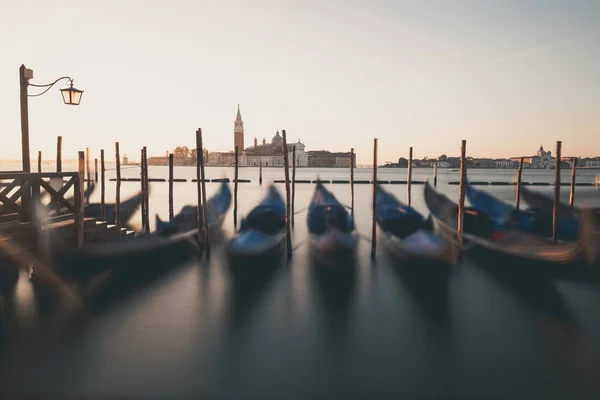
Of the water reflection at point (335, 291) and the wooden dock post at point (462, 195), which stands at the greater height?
the wooden dock post at point (462, 195)

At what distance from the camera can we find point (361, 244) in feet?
36.4

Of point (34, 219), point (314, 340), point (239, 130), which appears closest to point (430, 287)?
point (314, 340)

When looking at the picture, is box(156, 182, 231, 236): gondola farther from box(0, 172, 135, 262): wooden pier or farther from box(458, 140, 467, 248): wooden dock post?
box(458, 140, 467, 248): wooden dock post

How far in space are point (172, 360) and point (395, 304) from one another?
3425 mm

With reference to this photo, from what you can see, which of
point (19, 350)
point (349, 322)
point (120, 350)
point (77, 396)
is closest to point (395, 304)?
point (349, 322)

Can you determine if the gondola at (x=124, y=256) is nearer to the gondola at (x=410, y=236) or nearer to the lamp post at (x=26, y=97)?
the lamp post at (x=26, y=97)

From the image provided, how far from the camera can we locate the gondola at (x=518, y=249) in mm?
7156

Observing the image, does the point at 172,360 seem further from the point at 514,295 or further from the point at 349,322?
the point at 514,295

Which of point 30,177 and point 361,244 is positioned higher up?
point 30,177

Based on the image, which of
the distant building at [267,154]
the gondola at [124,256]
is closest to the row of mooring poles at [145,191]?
the gondola at [124,256]

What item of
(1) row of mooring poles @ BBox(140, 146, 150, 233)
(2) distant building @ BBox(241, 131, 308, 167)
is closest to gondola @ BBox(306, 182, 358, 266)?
(1) row of mooring poles @ BBox(140, 146, 150, 233)

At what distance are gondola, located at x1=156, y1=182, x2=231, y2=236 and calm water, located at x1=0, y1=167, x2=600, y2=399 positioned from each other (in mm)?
2490

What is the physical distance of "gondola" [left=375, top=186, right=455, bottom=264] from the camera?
29.2ft

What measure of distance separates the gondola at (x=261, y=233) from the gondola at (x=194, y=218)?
1578mm
